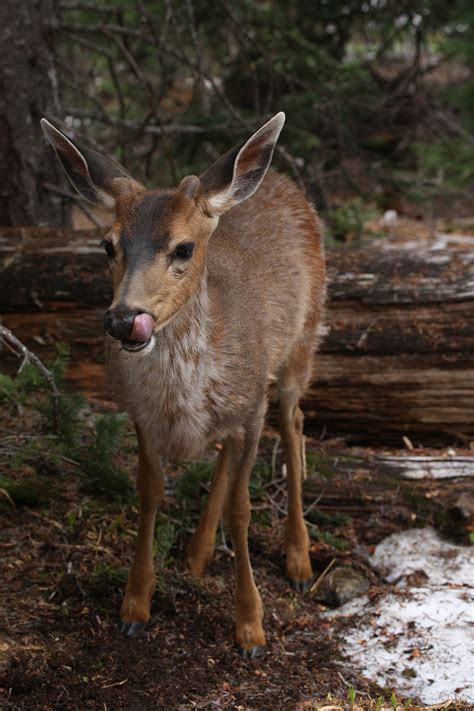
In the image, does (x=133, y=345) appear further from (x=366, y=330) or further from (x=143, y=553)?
(x=366, y=330)

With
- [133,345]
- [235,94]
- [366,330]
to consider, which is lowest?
[366,330]

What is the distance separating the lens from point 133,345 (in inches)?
133

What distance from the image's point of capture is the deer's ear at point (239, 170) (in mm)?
3902

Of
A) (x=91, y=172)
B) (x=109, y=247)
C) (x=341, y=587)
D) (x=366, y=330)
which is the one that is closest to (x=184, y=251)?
(x=109, y=247)

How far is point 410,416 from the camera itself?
19.8 feet

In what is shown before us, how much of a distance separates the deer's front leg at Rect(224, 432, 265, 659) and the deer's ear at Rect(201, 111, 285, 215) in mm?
1251

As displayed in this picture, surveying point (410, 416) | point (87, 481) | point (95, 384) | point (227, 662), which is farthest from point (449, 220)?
point (227, 662)

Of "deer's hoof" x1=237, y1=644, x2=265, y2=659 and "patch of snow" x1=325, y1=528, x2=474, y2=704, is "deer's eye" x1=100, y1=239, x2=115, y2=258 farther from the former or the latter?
"patch of snow" x1=325, y1=528, x2=474, y2=704

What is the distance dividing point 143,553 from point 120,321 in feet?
5.32

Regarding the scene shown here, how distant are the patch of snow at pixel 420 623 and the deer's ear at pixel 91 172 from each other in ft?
8.42

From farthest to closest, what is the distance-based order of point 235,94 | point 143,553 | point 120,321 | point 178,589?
point 235,94
point 178,589
point 143,553
point 120,321

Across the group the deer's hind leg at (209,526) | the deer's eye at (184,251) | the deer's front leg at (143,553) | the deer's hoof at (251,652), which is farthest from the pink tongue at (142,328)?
the deer's hoof at (251,652)

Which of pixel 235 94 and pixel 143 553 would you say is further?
pixel 235 94

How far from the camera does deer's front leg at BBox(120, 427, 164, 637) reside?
4.30 m
